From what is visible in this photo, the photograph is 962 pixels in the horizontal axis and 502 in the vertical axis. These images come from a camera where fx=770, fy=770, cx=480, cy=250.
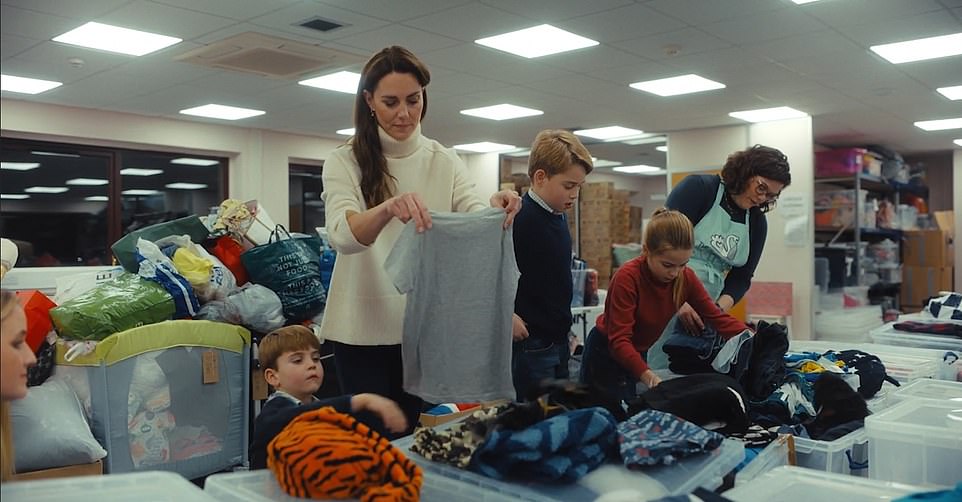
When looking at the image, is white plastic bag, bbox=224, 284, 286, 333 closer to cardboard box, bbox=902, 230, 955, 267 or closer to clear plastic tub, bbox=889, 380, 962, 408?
clear plastic tub, bbox=889, 380, 962, 408

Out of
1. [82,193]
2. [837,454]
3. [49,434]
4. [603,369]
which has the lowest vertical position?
[49,434]

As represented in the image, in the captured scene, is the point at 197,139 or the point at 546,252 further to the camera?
the point at 197,139

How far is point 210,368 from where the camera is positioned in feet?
9.12

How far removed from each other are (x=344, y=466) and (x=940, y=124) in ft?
25.8

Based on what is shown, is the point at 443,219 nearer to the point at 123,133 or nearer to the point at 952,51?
the point at 952,51

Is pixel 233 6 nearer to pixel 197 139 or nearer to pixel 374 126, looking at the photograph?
pixel 374 126

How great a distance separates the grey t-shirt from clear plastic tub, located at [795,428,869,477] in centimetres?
63

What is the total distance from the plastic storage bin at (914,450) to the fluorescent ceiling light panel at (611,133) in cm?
619

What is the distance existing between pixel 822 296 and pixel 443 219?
6888 millimetres

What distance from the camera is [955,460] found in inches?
55.0

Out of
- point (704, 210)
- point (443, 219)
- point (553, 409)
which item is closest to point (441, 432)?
point (553, 409)

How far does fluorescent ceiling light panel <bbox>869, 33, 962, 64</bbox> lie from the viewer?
450 centimetres

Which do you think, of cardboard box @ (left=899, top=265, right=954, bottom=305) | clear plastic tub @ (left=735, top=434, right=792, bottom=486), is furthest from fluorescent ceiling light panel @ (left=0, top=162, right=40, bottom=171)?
cardboard box @ (left=899, top=265, right=954, bottom=305)

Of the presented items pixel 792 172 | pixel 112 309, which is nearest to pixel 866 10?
pixel 792 172
